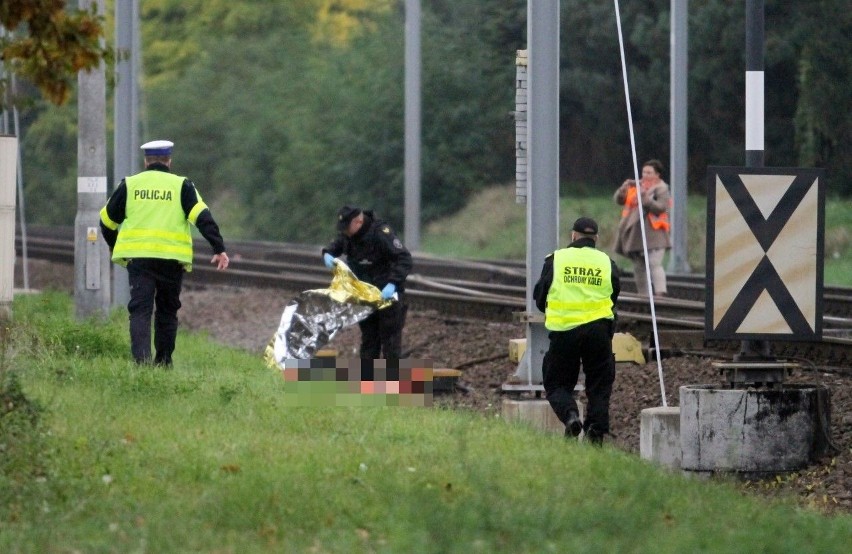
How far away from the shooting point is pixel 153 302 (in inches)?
496

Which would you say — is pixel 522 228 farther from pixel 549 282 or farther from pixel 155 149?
pixel 549 282

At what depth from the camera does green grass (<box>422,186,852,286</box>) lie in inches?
1298

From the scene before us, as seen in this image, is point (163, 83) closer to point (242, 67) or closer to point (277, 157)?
point (242, 67)

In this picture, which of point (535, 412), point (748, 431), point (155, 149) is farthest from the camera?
point (535, 412)

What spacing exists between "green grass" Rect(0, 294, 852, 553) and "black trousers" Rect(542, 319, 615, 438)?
708mm

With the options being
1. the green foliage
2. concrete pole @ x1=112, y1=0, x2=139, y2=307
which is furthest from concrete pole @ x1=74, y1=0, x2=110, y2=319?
the green foliage

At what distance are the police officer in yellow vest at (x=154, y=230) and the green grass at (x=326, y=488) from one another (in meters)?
1.65

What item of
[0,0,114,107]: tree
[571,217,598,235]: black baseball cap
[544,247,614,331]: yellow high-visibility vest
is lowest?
[544,247,614,331]: yellow high-visibility vest

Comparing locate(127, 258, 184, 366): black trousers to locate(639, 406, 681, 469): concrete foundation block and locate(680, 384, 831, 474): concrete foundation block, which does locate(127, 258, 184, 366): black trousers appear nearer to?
locate(639, 406, 681, 469): concrete foundation block

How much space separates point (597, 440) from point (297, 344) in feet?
12.0

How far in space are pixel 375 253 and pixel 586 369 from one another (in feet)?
10.8

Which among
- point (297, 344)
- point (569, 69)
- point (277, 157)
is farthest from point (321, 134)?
point (297, 344)

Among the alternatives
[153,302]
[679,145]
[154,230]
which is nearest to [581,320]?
[154,230]

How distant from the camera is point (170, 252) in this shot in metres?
12.3
